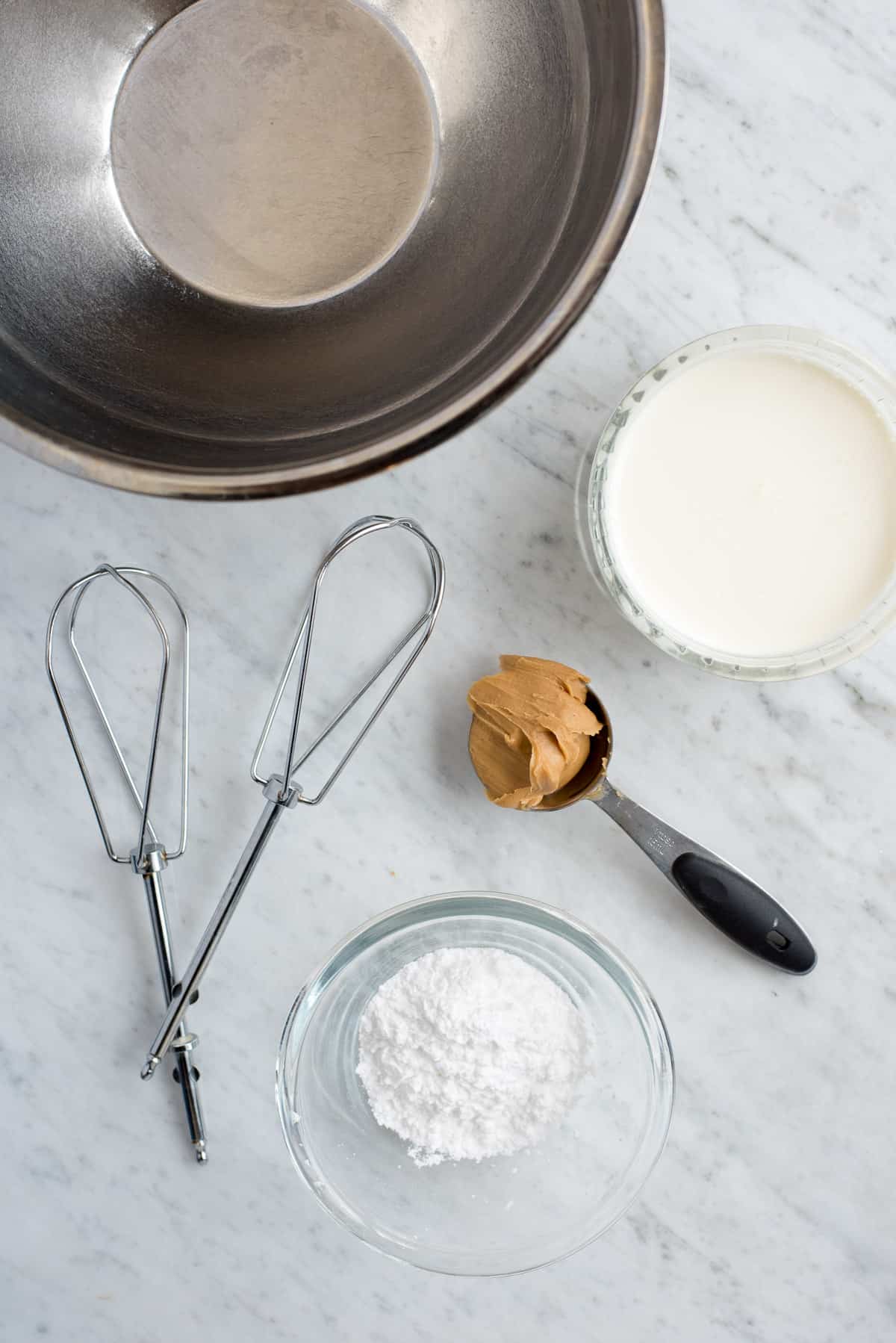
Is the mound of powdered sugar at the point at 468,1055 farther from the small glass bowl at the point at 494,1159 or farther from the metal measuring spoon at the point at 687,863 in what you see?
the metal measuring spoon at the point at 687,863

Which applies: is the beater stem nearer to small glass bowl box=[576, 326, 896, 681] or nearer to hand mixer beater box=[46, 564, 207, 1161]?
hand mixer beater box=[46, 564, 207, 1161]

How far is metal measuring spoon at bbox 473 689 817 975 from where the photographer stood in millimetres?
899

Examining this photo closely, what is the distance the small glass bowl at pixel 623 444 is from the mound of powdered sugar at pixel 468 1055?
319 millimetres

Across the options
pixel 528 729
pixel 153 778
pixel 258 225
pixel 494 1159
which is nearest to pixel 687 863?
pixel 528 729

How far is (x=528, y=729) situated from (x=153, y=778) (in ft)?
1.16

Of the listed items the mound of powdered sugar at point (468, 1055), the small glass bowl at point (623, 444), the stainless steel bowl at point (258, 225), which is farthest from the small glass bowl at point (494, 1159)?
the stainless steel bowl at point (258, 225)

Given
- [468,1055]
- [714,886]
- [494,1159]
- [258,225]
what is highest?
[258,225]

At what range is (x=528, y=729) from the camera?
85 cm

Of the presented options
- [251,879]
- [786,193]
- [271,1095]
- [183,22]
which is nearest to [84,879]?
[251,879]

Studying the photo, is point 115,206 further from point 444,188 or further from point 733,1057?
point 733,1057

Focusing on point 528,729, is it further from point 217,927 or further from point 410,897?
point 217,927

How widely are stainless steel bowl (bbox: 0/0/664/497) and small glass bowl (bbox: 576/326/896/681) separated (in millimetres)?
141

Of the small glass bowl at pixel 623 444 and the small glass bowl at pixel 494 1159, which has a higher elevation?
the small glass bowl at pixel 623 444

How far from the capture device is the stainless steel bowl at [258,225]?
Result: 73cm
